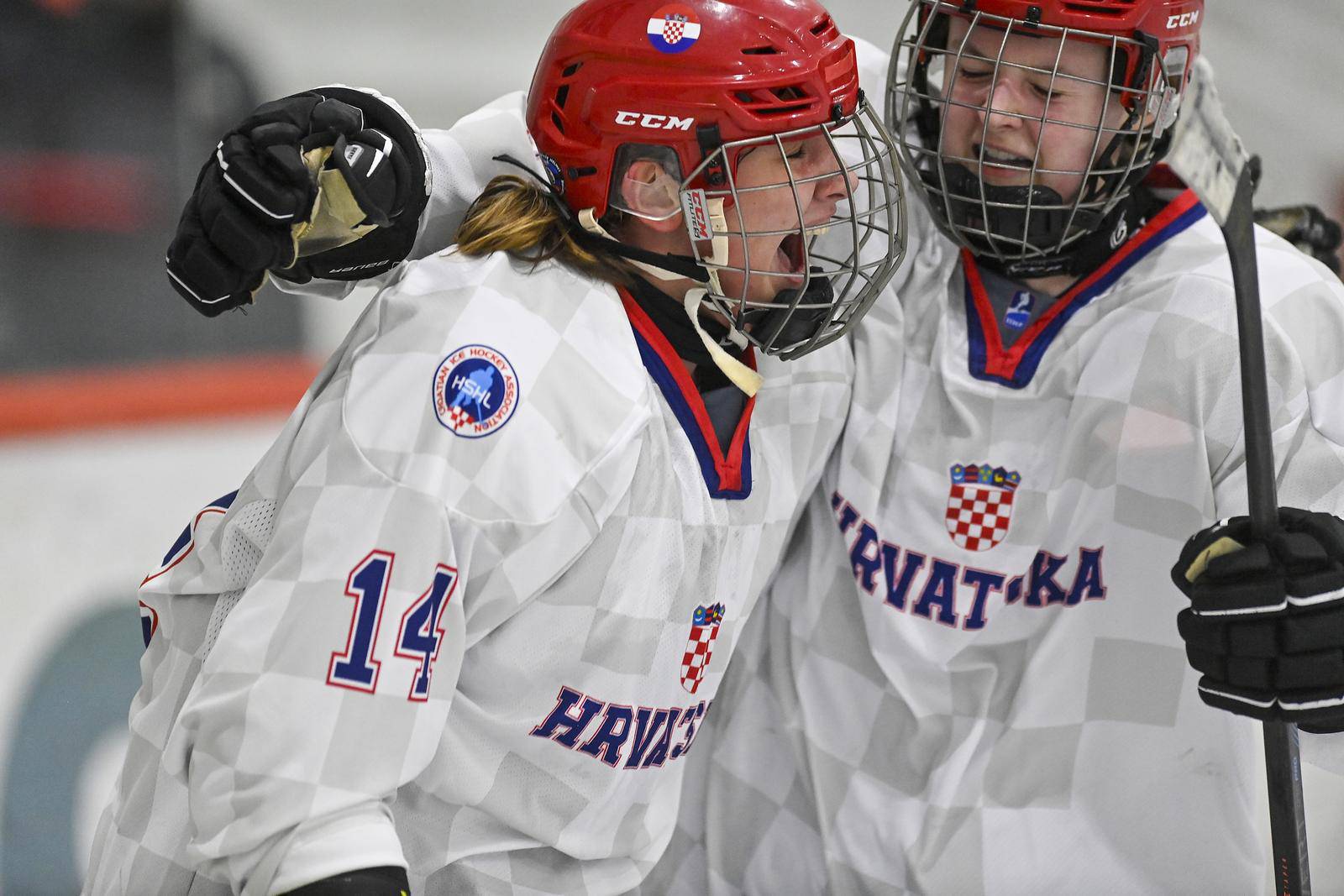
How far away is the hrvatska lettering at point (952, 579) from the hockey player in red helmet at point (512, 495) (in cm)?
16

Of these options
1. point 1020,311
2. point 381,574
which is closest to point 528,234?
point 381,574

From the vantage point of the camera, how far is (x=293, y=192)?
1.39 meters

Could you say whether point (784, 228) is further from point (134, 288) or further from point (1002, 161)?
point (134, 288)

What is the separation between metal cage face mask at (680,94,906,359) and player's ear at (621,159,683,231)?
2 centimetres

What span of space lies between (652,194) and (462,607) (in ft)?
1.65

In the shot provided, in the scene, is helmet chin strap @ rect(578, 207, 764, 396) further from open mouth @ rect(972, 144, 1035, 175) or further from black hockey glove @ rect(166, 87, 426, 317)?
open mouth @ rect(972, 144, 1035, 175)

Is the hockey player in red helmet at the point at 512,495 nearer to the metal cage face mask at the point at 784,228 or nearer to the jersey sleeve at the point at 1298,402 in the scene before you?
the metal cage face mask at the point at 784,228

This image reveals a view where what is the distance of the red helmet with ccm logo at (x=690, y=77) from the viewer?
148 cm

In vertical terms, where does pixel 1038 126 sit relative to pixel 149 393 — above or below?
above

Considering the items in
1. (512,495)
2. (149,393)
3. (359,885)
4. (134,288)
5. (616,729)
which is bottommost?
(134,288)

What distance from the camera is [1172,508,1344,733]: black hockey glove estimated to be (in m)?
1.38

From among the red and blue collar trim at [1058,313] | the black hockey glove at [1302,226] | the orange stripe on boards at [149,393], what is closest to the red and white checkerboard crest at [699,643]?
the red and blue collar trim at [1058,313]

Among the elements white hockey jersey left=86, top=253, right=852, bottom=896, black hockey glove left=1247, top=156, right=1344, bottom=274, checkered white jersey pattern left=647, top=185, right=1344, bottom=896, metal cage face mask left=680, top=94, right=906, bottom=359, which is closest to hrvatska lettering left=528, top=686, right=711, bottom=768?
white hockey jersey left=86, top=253, right=852, bottom=896

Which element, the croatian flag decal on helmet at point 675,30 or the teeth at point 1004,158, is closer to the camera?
the croatian flag decal on helmet at point 675,30
